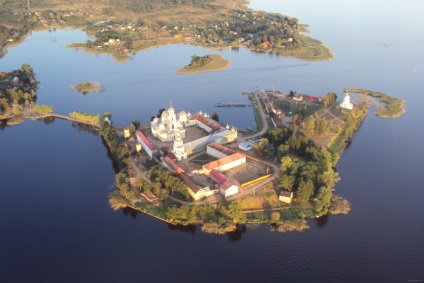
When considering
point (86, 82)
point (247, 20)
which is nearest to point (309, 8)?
point (247, 20)

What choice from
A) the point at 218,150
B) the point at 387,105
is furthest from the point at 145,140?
the point at 387,105

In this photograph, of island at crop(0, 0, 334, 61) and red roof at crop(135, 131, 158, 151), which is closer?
red roof at crop(135, 131, 158, 151)

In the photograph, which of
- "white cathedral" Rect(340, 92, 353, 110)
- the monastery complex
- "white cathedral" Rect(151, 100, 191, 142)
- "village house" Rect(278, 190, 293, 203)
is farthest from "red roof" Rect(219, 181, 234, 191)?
"white cathedral" Rect(340, 92, 353, 110)

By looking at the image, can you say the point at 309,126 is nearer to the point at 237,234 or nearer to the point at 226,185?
the point at 226,185

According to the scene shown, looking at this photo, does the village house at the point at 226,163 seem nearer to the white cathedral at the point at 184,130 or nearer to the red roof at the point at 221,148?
the red roof at the point at 221,148

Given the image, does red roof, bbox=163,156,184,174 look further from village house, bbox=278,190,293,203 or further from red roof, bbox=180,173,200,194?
village house, bbox=278,190,293,203

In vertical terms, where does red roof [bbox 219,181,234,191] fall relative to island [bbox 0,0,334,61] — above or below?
below
